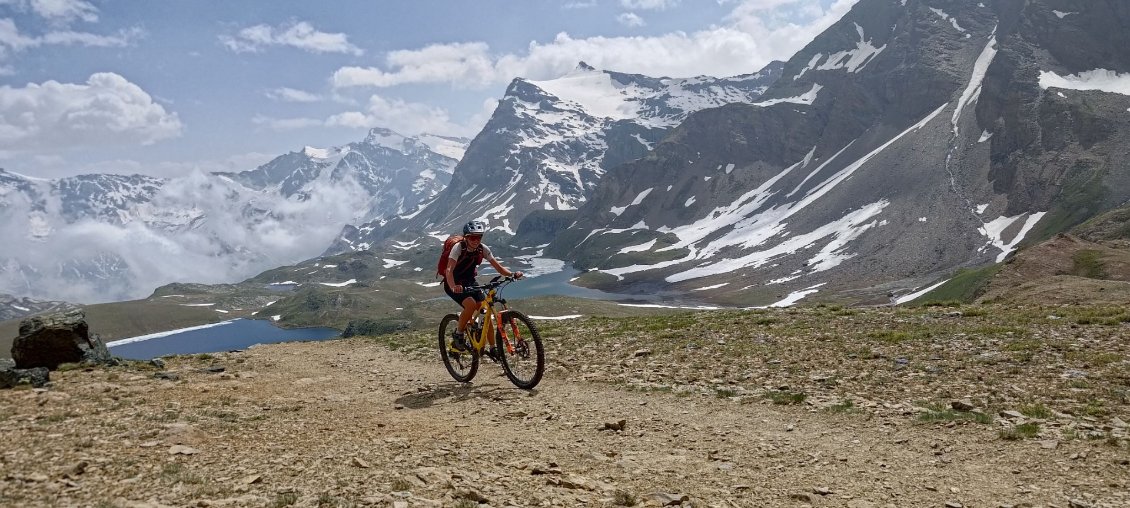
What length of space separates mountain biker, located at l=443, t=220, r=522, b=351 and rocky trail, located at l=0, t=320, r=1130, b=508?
2704 millimetres

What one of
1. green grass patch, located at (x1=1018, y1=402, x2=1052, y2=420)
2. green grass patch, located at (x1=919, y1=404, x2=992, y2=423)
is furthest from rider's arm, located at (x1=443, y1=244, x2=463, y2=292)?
green grass patch, located at (x1=1018, y1=402, x2=1052, y2=420)

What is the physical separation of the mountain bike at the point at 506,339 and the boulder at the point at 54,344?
1233cm

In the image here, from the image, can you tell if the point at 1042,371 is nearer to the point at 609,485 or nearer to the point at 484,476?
the point at 609,485

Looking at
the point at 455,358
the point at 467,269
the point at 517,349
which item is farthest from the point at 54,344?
the point at 517,349

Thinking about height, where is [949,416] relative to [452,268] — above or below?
below

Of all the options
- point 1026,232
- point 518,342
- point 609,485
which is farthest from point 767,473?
point 1026,232

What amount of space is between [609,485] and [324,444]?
190 inches

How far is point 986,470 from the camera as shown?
8.66 meters

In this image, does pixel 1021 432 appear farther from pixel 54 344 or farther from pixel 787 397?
pixel 54 344

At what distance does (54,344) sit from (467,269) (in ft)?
44.1

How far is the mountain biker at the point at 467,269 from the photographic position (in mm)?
15898

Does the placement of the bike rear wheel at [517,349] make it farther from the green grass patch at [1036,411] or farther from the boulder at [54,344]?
the boulder at [54,344]

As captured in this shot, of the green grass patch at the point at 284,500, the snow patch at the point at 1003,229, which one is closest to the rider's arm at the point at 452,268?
the green grass patch at the point at 284,500

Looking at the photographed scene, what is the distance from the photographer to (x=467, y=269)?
16.2m
